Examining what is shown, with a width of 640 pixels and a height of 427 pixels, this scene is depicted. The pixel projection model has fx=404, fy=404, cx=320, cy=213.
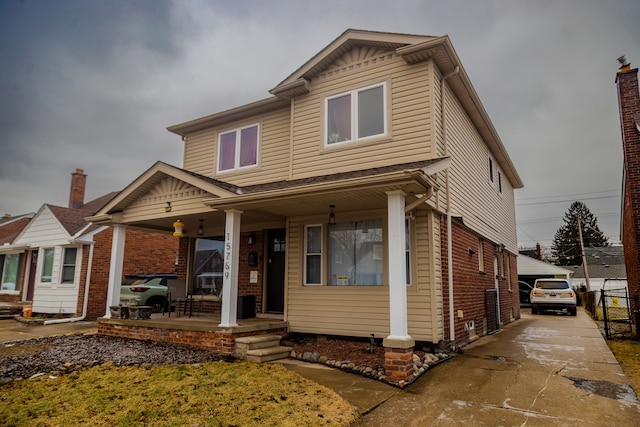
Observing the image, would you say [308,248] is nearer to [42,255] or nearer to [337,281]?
[337,281]

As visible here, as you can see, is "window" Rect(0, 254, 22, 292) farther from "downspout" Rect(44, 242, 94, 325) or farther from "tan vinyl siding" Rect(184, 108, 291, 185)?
"tan vinyl siding" Rect(184, 108, 291, 185)

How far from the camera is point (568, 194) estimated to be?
57656 millimetres

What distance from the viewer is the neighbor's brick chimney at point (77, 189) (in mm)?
20172

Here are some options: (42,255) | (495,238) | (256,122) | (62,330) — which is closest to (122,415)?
(256,122)

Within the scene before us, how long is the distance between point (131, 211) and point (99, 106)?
31.2ft

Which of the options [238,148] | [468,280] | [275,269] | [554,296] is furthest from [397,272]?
[554,296]

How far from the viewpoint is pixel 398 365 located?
18.9 ft

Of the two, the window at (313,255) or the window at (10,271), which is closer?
the window at (313,255)

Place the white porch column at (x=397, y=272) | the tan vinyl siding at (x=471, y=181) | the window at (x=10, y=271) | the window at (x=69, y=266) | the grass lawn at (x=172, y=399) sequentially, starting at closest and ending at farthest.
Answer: the grass lawn at (x=172, y=399) → the white porch column at (x=397, y=272) → the tan vinyl siding at (x=471, y=181) → the window at (x=69, y=266) → the window at (x=10, y=271)

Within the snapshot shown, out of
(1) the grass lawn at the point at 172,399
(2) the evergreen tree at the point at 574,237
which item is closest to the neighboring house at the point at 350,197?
(1) the grass lawn at the point at 172,399

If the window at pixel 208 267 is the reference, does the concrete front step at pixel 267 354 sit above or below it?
below

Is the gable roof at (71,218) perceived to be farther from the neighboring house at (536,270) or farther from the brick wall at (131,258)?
the neighboring house at (536,270)

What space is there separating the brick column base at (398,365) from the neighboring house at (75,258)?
12528mm

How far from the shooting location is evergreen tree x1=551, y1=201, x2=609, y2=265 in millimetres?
57562
